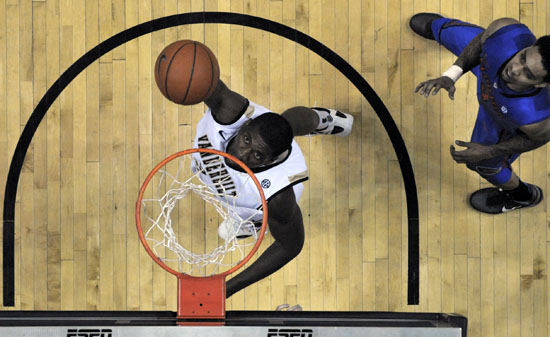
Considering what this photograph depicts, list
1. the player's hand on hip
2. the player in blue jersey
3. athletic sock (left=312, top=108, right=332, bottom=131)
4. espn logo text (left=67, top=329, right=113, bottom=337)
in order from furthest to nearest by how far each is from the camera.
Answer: athletic sock (left=312, top=108, right=332, bottom=131)
the player's hand on hip
the player in blue jersey
espn logo text (left=67, top=329, right=113, bottom=337)

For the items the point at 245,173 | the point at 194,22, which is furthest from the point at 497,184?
the point at 194,22

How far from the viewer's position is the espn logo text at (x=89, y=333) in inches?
106

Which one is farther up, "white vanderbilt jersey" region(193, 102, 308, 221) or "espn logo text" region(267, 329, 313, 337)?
"white vanderbilt jersey" region(193, 102, 308, 221)

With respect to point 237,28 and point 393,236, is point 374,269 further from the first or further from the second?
point 237,28

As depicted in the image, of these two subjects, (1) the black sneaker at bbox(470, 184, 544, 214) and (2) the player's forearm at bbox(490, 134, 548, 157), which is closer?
(2) the player's forearm at bbox(490, 134, 548, 157)

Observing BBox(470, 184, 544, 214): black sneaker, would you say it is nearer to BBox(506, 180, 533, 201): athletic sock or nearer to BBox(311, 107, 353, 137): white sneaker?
BBox(506, 180, 533, 201): athletic sock

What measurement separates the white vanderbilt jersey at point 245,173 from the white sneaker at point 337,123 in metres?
0.50

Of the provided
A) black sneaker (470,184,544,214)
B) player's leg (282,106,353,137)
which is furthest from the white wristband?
black sneaker (470,184,544,214)

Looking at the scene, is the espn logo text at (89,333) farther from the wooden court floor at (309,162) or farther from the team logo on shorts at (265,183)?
the wooden court floor at (309,162)

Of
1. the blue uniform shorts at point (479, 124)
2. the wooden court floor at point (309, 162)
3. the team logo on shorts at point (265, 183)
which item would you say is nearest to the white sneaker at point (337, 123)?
the wooden court floor at point (309, 162)

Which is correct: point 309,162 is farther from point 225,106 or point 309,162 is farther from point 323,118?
point 225,106

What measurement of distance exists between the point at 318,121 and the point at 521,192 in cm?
163

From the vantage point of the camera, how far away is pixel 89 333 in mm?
2695

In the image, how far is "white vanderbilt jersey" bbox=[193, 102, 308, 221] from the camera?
3.52 metres
